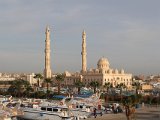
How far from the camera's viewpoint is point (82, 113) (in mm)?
32312

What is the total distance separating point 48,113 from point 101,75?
61.1 meters

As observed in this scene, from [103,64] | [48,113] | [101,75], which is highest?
[103,64]

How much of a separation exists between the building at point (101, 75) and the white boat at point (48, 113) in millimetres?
57297

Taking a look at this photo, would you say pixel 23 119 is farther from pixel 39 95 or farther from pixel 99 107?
pixel 39 95

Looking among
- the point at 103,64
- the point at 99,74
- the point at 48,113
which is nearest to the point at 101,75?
the point at 99,74

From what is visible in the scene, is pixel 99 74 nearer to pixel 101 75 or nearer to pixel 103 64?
pixel 101 75

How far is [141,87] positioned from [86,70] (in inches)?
619

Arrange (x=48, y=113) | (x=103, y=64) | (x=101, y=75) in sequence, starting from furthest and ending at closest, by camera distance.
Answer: (x=103, y=64) < (x=101, y=75) < (x=48, y=113)

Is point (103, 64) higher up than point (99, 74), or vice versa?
point (103, 64)

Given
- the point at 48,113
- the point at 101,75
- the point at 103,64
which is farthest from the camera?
the point at 103,64

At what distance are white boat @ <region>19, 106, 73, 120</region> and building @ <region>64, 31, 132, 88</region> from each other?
57.3m

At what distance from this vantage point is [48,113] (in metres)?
30.4

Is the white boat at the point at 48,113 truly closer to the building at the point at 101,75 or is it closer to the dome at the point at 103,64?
the building at the point at 101,75

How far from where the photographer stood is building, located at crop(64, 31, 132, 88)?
90.4 m
